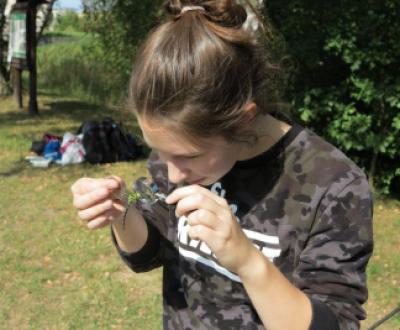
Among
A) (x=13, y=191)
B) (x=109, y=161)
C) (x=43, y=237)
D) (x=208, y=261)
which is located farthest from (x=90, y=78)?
(x=208, y=261)

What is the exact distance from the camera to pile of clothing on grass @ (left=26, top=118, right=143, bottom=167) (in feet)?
25.2

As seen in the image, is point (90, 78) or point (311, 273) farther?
point (90, 78)

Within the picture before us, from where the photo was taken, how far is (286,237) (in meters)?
1.47

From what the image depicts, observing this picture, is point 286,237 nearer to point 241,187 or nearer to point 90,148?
point 241,187

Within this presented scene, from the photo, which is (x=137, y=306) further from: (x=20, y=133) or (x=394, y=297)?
(x=20, y=133)

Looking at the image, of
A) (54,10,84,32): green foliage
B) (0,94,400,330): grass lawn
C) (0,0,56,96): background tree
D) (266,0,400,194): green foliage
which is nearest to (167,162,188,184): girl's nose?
(0,94,400,330): grass lawn

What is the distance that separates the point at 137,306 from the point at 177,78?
3.22 m

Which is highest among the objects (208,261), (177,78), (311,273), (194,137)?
(177,78)

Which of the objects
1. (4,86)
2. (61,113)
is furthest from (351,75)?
(4,86)

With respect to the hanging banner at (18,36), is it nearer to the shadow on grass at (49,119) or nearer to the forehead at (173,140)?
the shadow on grass at (49,119)

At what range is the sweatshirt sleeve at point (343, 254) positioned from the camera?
4.43ft

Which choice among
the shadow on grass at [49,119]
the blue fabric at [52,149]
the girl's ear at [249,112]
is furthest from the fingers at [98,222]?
the blue fabric at [52,149]

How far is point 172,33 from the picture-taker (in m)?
1.40

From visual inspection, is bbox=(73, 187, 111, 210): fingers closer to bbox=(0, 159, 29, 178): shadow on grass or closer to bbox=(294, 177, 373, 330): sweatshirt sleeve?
bbox=(294, 177, 373, 330): sweatshirt sleeve
